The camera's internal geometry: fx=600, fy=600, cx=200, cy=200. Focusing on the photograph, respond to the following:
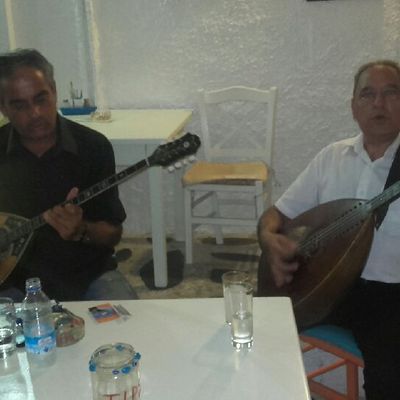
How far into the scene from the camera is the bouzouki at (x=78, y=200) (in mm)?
1771

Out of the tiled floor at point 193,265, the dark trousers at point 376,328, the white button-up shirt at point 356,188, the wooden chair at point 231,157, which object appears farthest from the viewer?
the wooden chair at point 231,157

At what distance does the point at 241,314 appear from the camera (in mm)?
1219

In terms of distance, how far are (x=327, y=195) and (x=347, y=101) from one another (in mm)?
1607

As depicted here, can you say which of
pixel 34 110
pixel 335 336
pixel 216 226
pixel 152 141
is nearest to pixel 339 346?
pixel 335 336

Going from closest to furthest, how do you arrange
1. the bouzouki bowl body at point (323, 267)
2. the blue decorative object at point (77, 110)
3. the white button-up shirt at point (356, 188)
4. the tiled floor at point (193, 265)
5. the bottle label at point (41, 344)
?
1. the bottle label at point (41, 344)
2. the bouzouki bowl body at point (323, 267)
3. the white button-up shirt at point (356, 188)
4. the tiled floor at point (193, 265)
5. the blue decorative object at point (77, 110)

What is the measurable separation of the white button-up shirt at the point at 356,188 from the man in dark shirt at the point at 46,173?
1.96ft

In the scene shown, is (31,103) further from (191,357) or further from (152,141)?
(191,357)

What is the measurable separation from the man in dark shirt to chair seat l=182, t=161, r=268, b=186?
1194mm

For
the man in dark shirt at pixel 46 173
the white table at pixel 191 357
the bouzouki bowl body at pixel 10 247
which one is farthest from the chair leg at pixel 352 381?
the bouzouki bowl body at pixel 10 247

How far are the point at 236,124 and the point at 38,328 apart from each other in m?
2.44

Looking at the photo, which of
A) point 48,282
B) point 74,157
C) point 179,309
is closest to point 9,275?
point 48,282

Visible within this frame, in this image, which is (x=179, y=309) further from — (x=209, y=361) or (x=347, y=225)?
(x=347, y=225)

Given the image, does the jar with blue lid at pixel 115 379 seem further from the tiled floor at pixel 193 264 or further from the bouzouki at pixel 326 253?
the tiled floor at pixel 193 264

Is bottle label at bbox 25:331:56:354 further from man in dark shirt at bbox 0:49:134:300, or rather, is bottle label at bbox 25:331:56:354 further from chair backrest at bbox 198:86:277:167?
chair backrest at bbox 198:86:277:167
